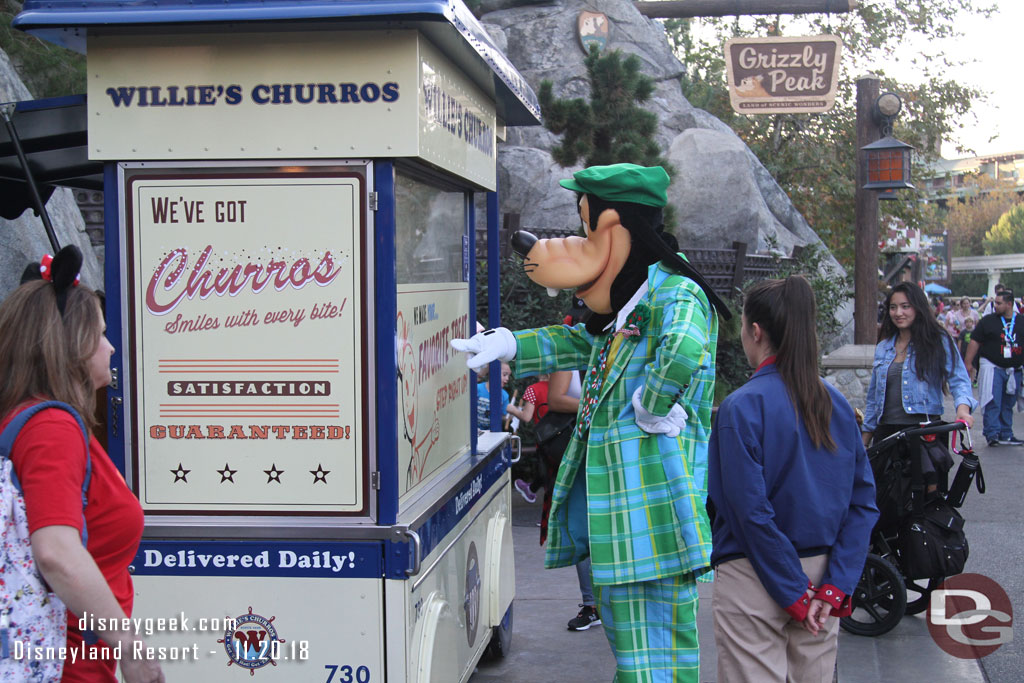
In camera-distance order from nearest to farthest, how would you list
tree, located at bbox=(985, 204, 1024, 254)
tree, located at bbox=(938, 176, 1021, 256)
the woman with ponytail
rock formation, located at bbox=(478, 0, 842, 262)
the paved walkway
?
the woman with ponytail, the paved walkway, rock formation, located at bbox=(478, 0, 842, 262), tree, located at bbox=(985, 204, 1024, 254), tree, located at bbox=(938, 176, 1021, 256)

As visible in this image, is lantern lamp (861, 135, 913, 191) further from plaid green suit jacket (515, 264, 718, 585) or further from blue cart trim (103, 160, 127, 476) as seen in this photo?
blue cart trim (103, 160, 127, 476)

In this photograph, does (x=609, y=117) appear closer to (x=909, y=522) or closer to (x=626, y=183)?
(x=909, y=522)

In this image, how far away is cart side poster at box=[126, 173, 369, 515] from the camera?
9.79ft

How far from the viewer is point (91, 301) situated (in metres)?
2.27

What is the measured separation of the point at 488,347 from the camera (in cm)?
359

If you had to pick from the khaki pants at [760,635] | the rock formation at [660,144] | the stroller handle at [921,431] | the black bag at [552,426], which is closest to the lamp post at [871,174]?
the rock formation at [660,144]

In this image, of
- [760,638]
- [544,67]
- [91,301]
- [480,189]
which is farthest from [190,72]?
[544,67]

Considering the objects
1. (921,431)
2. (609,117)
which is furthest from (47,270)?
(609,117)

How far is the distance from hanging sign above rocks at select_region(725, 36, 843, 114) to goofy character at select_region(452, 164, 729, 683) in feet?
37.3

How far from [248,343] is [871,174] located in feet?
33.4

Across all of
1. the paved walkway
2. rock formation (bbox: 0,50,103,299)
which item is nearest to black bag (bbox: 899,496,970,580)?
the paved walkway

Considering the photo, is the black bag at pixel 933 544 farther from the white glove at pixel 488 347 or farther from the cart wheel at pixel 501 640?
the white glove at pixel 488 347

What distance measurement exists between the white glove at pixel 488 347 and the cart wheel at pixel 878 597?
2.59m

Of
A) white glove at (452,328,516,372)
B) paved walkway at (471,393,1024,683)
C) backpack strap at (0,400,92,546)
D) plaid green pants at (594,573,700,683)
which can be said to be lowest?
paved walkway at (471,393,1024,683)
